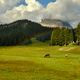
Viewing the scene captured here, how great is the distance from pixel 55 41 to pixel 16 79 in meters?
161

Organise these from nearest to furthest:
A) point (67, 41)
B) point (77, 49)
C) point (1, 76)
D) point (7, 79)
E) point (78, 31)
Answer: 1. point (7, 79)
2. point (1, 76)
3. point (77, 49)
4. point (78, 31)
5. point (67, 41)

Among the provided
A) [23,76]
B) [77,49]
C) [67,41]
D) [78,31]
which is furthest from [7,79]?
[67,41]

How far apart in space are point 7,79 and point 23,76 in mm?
3472

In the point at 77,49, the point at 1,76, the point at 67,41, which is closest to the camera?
the point at 1,76

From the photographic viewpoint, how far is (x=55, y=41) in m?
197

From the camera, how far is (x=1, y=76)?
38.1 metres

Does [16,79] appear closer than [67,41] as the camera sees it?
Yes

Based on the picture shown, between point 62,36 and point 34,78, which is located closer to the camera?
point 34,78

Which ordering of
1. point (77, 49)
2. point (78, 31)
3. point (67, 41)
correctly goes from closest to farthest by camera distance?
1. point (77, 49)
2. point (78, 31)
3. point (67, 41)

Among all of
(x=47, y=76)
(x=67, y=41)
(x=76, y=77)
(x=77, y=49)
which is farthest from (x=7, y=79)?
(x=67, y=41)

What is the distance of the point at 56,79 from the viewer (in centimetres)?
3678

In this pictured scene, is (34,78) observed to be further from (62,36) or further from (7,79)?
(62,36)

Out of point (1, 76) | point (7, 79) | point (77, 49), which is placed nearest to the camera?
point (7, 79)

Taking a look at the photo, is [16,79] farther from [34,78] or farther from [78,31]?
[78,31]
